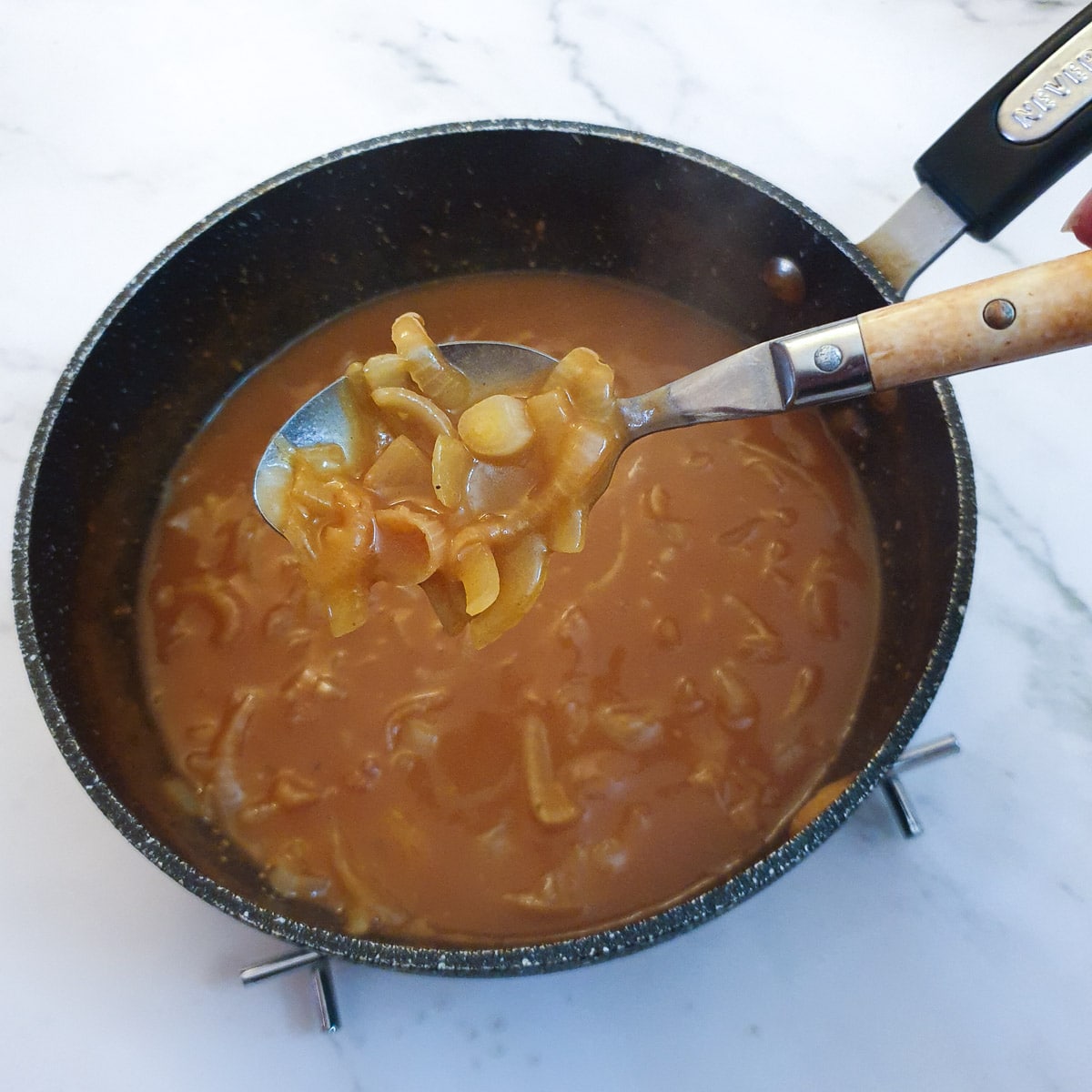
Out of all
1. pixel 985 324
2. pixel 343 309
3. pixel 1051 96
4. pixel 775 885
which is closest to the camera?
pixel 985 324

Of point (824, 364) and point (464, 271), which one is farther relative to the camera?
point (464, 271)

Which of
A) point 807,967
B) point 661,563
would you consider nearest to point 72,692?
point 661,563

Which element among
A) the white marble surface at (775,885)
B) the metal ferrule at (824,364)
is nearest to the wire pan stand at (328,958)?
the white marble surface at (775,885)

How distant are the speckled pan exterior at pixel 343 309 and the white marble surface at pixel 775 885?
0.22 m

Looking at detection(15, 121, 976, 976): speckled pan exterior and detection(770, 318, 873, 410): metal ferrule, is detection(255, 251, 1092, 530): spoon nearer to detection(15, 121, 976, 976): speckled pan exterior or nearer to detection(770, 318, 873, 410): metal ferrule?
detection(770, 318, 873, 410): metal ferrule

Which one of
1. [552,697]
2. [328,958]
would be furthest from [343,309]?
[328,958]

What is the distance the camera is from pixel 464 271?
2.11 m

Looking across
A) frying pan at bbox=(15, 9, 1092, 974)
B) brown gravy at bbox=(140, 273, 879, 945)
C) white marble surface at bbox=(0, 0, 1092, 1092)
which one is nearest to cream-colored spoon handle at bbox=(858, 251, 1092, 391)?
frying pan at bbox=(15, 9, 1092, 974)

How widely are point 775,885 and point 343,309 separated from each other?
57.2 inches

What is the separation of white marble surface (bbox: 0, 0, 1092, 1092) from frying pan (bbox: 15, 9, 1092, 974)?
225mm

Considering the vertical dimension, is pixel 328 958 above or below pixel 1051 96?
below

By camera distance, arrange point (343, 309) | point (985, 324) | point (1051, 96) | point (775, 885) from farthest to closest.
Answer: point (343, 309) → point (775, 885) → point (1051, 96) → point (985, 324)

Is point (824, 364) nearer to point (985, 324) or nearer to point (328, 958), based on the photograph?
point (985, 324)

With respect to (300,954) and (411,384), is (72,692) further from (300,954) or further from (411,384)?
(411,384)
